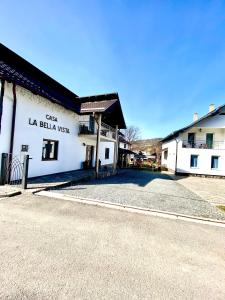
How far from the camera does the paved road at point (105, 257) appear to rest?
2141 mm

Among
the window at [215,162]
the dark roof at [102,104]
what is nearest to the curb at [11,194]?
the dark roof at [102,104]

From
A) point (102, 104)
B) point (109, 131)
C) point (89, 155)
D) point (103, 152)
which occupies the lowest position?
point (89, 155)

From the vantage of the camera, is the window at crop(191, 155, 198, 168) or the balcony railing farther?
the balcony railing

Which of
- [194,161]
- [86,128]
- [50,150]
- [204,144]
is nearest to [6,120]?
[50,150]

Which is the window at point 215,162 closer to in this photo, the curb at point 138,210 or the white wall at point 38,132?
the white wall at point 38,132

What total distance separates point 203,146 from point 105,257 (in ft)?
67.2

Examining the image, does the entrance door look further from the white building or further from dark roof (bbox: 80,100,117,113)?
dark roof (bbox: 80,100,117,113)

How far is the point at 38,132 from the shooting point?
942 cm

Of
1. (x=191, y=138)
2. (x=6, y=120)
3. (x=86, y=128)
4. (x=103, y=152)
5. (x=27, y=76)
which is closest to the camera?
(x=6, y=120)

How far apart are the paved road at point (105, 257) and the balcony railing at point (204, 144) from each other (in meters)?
17.4

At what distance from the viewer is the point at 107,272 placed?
248cm

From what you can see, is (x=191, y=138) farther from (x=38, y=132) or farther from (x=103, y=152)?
(x=38, y=132)

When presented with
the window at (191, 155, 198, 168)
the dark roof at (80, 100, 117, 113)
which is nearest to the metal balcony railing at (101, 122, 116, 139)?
the dark roof at (80, 100, 117, 113)

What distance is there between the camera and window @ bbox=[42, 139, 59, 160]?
1028 cm
